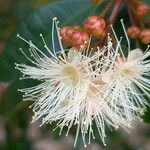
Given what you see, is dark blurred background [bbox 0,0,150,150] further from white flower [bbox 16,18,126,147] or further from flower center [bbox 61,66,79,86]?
flower center [bbox 61,66,79,86]

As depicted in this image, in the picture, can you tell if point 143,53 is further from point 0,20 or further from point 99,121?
point 0,20

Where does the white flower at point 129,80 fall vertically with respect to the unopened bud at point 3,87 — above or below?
below

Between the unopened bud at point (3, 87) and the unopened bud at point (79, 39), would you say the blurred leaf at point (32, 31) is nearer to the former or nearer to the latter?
the unopened bud at point (3, 87)

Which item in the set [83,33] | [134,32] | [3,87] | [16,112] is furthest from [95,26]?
[16,112]

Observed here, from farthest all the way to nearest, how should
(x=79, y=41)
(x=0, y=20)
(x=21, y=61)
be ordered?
(x=0, y=20), (x=21, y=61), (x=79, y=41)

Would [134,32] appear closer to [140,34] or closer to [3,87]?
[140,34]

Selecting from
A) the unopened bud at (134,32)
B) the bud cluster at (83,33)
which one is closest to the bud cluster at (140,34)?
the unopened bud at (134,32)

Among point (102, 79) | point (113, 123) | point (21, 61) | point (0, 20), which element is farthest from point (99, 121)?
point (0, 20)
